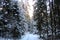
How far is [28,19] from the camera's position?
3.80m

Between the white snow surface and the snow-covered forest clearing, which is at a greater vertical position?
the snow-covered forest clearing

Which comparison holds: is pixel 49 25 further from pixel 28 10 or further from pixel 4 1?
pixel 4 1

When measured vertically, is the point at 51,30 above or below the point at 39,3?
below

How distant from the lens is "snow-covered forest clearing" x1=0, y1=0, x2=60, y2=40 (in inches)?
138

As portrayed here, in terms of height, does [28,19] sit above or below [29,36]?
above

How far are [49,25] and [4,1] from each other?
1170 mm

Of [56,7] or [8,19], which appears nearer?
[56,7]

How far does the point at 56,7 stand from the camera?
11.2 ft

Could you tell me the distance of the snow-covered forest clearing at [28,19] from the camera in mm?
3496

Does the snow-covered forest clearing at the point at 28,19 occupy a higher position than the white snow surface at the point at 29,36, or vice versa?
the snow-covered forest clearing at the point at 28,19

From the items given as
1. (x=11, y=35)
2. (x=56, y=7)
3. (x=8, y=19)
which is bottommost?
(x=11, y=35)

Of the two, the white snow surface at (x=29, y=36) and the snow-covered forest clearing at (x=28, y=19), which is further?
the white snow surface at (x=29, y=36)

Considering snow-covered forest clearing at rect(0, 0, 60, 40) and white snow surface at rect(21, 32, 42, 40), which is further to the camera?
white snow surface at rect(21, 32, 42, 40)

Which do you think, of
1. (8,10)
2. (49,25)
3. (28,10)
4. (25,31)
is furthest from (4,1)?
(49,25)
